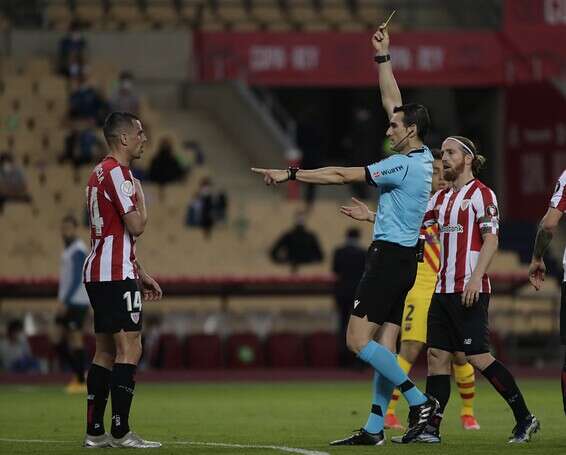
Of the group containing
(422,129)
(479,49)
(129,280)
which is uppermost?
(479,49)

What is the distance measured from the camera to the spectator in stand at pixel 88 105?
2819 centimetres

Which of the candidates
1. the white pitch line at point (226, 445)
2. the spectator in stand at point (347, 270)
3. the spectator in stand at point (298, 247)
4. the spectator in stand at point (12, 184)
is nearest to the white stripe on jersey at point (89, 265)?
the white pitch line at point (226, 445)

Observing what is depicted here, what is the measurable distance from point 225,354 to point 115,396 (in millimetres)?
14755

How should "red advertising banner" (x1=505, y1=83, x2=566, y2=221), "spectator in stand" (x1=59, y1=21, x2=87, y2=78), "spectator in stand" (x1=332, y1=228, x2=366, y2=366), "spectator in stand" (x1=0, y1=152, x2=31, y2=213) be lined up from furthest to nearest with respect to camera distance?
"red advertising banner" (x1=505, y1=83, x2=566, y2=221), "spectator in stand" (x1=59, y1=21, x2=87, y2=78), "spectator in stand" (x1=0, y1=152, x2=31, y2=213), "spectator in stand" (x1=332, y1=228, x2=366, y2=366)

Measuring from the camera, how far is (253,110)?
3144cm

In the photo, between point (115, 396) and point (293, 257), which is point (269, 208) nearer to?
point (293, 257)

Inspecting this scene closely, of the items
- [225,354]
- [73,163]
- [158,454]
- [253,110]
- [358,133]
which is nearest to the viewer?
[158,454]

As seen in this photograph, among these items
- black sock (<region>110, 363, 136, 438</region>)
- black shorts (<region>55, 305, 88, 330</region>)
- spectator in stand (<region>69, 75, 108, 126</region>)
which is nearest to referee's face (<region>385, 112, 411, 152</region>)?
black sock (<region>110, 363, 136, 438</region>)

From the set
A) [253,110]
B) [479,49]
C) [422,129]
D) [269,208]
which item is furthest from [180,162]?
[422,129]

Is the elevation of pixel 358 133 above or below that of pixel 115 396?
above

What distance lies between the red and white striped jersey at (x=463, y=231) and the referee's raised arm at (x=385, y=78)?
2.67 ft

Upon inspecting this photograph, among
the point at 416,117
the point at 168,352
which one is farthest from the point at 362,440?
the point at 168,352

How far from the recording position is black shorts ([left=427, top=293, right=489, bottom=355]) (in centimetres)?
1122

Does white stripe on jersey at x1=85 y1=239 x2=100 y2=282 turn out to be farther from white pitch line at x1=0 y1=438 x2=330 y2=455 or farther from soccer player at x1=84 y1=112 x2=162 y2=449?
white pitch line at x1=0 y1=438 x2=330 y2=455
